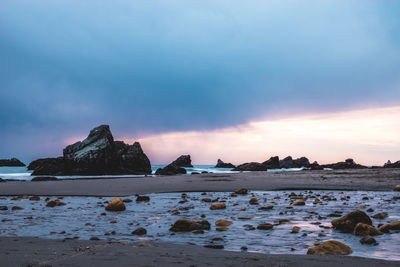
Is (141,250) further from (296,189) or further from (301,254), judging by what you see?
(296,189)

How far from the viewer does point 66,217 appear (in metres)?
9.11

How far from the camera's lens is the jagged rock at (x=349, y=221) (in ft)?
22.2

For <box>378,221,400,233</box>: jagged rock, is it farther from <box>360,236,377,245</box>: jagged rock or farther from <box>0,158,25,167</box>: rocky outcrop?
<box>0,158,25,167</box>: rocky outcrop

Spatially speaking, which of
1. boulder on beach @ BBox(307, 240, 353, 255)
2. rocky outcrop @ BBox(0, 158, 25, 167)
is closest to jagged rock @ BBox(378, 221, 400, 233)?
boulder on beach @ BBox(307, 240, 353, 255)

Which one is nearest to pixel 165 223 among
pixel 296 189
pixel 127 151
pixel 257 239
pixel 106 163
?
pixel 257 239

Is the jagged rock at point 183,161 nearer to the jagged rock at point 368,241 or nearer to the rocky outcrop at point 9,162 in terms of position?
the rocky outcrop at point 9,162

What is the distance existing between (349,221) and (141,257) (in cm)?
485

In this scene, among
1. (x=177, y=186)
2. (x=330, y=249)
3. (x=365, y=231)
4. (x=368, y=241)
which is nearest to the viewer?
(x=330, y=249)

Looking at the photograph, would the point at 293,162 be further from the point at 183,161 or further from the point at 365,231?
the point at 365,231

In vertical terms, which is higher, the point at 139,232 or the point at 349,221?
the point at 349,221

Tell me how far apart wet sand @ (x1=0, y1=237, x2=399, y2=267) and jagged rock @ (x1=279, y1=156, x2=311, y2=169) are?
375 ft

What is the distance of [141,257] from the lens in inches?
170

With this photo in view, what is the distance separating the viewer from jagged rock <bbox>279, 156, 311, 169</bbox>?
117 metres

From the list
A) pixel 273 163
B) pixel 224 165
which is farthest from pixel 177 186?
pixel 224 165
